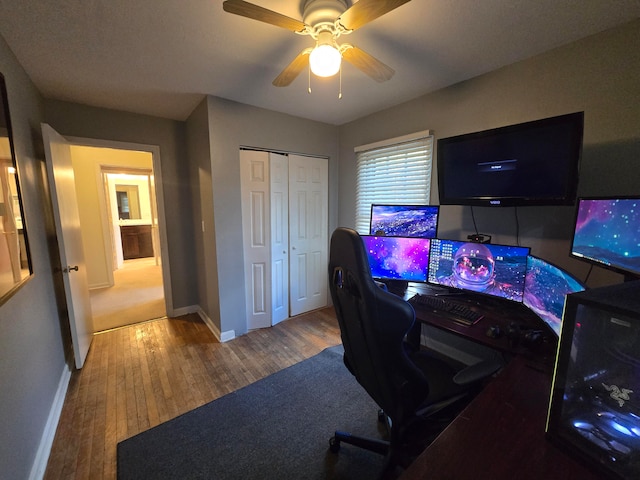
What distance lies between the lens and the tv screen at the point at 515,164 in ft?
4.66

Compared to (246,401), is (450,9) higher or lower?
higher

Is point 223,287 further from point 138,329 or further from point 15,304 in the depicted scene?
point 15,304

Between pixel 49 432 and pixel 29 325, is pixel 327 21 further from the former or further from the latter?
pixel 49 432

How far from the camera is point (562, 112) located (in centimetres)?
169

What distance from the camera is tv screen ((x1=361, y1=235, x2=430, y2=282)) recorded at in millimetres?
2025

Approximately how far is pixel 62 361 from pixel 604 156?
4106 millimetres

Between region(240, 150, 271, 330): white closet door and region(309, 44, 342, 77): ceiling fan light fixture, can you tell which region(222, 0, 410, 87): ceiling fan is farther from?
region(240, 150, 271, 330): white closet door

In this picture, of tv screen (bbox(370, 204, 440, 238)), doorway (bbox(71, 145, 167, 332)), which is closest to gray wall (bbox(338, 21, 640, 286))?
tv screen (bbox(370, 204, 440, 238))

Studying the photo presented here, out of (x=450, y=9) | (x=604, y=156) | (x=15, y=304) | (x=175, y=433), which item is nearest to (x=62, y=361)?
(x=15, y=304)

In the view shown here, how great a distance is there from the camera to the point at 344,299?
116cm

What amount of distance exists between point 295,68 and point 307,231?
1.95 meters

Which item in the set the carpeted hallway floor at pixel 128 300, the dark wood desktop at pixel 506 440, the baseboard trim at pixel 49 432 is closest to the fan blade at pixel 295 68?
the dark wood desktop at pixel 506 440

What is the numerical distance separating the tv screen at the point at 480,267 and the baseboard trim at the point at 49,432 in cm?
256

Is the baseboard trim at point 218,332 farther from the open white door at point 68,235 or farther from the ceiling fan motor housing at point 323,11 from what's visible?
the ceiling fan motor housing at point 323,11
